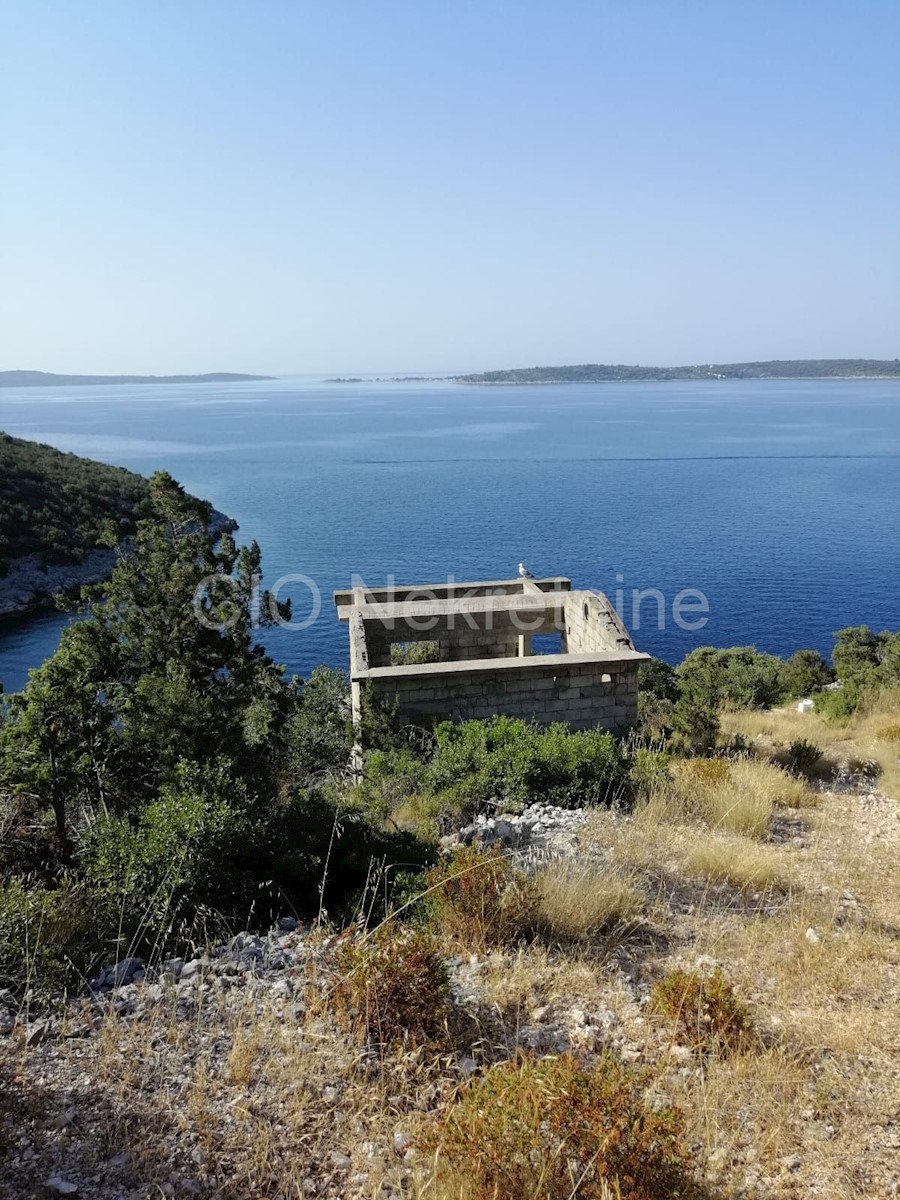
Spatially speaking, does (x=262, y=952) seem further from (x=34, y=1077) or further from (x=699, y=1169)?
(x=699, y=1169)

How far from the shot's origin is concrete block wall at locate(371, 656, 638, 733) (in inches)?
409

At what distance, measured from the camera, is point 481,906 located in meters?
4.39

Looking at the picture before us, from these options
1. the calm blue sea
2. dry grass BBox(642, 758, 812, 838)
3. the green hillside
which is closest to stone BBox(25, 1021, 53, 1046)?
dry grass BBox(642, 758, 812, 838)

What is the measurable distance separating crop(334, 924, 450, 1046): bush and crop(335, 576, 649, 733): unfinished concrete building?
6.44 metres

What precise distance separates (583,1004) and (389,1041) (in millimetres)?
980

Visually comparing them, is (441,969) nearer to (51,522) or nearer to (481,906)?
(481,906)

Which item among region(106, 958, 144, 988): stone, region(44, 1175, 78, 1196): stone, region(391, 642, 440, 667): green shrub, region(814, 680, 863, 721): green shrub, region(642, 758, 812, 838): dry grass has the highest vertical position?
region(44, 1175, 78, 1196): stone

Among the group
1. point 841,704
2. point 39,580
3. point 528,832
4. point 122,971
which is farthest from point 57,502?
point 122,971

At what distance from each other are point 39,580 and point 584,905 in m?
42.0

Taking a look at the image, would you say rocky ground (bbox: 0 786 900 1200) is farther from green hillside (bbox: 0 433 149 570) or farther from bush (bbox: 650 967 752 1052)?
green hillside (bbox: 0 433 149 570)

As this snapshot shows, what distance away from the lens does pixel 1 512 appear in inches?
1644

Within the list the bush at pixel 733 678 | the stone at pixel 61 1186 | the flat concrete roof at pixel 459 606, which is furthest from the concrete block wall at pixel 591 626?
the stone at pixel 61 1186

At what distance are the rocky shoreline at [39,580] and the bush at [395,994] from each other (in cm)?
3728

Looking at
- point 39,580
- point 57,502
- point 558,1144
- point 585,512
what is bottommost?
point 39,580
